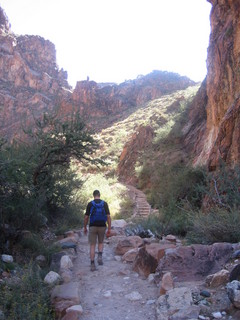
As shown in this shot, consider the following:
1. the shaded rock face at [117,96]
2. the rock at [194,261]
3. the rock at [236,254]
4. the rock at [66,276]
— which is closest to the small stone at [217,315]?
the rock at [194,261]

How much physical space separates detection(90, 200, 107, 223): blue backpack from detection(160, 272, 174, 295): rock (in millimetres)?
2073

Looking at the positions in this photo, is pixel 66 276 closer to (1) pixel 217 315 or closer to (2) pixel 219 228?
(1) pixel 217 315

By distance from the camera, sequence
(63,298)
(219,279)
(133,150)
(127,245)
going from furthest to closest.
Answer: (133,150), (127,245), (63,298), (219,279)

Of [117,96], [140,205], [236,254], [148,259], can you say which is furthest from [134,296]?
[117,96]

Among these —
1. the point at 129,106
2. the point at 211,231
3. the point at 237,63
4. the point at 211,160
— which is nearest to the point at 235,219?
the point at 211,231

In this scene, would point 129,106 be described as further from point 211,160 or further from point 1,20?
point 211,160

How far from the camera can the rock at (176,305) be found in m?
3.40

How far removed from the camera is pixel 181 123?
26.1 m

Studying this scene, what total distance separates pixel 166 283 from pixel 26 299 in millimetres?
1987

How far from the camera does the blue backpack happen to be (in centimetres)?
613

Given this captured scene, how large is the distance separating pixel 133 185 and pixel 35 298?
24.0 m

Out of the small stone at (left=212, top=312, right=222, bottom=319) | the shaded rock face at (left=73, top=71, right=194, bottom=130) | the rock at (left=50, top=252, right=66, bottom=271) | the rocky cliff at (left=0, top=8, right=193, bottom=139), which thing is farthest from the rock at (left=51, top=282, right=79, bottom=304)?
the shaded rock face at (left=73, top=71, right=194, bottom=130)

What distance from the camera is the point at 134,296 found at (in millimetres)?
4453

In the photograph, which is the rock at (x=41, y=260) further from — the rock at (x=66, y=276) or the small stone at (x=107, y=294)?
the small stone at (x=107, y=294)
